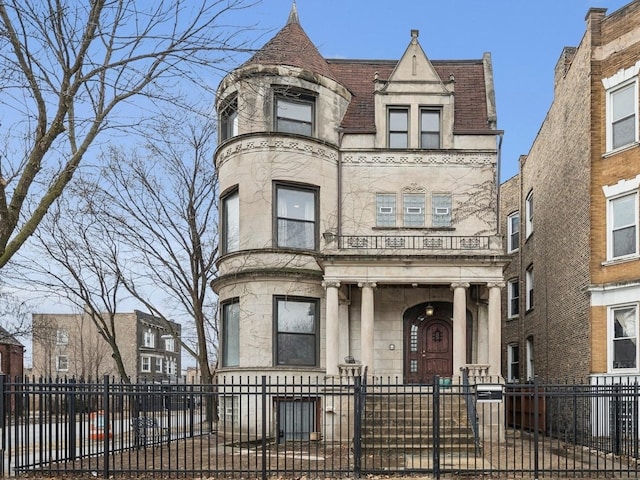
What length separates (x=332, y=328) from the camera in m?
17.3

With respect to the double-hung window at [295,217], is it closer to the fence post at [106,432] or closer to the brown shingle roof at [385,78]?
the brown shingle roof at [385,78]

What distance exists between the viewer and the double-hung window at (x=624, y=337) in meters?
16.7

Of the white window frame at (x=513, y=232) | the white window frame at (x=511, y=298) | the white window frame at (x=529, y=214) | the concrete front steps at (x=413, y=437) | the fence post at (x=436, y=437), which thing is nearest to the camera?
the fence post at (x=436, y=437)

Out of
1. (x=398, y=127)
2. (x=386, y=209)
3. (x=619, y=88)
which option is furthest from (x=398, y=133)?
(x=619, y=88)

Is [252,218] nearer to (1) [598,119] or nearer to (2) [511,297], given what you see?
(1) [598,119]

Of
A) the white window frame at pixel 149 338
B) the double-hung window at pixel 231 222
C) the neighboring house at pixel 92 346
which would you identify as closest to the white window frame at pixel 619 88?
the double-hung window at pixel 231 222

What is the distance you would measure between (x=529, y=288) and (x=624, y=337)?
30.4 ft

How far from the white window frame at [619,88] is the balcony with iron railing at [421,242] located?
423 cm

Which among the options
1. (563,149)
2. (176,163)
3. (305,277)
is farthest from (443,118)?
Answer: (176,163)

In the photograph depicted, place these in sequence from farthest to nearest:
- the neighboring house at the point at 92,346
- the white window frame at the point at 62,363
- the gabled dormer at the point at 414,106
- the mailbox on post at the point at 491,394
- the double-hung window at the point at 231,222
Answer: the white window frame at the point at 62,363
the neighboring house at the point at 92,346
the gabled dormer at the point at 414,106
the double-hung window at the point at 231,222
the mailbox on post at the point at 491,394

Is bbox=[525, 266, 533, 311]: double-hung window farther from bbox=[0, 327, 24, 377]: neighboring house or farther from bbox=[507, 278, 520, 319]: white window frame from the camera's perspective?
bbox=[0, 327, 24, 377]: neighboring house

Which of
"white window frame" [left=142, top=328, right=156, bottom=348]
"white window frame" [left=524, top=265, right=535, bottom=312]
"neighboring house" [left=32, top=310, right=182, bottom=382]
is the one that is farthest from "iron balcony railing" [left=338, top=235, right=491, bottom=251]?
"white window frame" [left=142, top=328, right=156, bottom=348]

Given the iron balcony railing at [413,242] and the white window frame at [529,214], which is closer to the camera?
the iron balcony railing at [413,242]

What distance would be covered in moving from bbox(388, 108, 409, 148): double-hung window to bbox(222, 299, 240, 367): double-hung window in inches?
274
